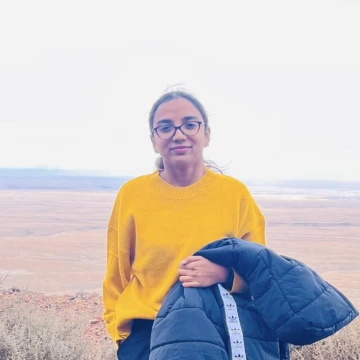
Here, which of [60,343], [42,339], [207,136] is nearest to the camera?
[207,136]

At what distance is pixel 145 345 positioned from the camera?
7.08 feet

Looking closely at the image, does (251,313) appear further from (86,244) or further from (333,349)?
(86,244)

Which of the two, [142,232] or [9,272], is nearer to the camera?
[142,232]

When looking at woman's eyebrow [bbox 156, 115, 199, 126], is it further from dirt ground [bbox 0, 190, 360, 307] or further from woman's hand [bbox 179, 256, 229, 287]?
dirt ground [bbox 0, 190, 360, 307]

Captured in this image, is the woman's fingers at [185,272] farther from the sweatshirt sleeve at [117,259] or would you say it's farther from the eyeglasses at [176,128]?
the eyeglasses at [176,128]

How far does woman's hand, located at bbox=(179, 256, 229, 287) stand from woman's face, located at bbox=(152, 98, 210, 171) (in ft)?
1.42

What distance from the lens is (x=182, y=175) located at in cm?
230

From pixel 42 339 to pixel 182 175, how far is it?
2.04 m

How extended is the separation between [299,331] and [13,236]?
12.7 meters

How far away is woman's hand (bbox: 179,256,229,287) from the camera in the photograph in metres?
2.02

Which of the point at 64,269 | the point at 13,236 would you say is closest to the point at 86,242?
the point at 13,236

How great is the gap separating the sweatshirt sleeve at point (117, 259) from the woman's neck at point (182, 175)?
0.22 meters

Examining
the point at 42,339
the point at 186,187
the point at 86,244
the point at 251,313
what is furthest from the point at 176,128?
the point at 86,244

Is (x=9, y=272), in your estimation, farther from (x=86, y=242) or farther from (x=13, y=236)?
(x=13, y=236)
